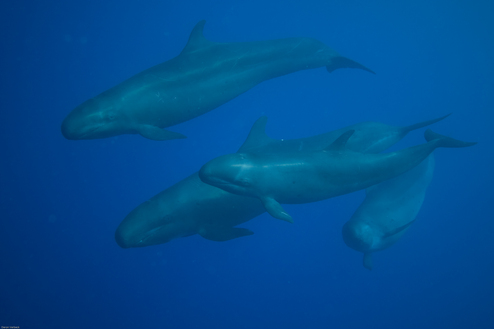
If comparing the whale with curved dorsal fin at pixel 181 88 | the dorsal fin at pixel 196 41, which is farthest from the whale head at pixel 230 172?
the dorsal fin at pixel 196 41

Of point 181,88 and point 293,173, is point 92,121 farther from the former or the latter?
point 293,173

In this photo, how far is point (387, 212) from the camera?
9.84m

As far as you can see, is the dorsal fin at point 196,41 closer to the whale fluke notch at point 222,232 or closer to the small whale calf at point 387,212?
the whale fluke notch at point 222,232

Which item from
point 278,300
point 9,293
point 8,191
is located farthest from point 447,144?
point 9,293

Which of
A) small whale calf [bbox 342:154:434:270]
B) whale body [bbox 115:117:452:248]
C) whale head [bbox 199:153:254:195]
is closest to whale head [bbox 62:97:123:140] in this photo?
whale body [bbox 115:117:452:248]

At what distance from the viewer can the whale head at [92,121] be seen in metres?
6.14

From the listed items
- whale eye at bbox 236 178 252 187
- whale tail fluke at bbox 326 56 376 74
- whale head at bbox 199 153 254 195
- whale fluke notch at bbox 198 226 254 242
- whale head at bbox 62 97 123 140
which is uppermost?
whale tail fluke at bbox 326 56 376 74

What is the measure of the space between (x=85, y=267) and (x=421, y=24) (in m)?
20.3

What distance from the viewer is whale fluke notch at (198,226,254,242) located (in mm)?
6406

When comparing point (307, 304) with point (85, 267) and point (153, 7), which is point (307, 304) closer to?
point (85, 267)

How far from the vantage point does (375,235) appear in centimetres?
980

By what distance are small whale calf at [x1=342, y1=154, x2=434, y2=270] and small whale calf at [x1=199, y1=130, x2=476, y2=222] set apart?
406 cm

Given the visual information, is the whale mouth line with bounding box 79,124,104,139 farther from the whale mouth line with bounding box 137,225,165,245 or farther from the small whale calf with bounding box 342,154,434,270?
the small whale calf with bounding box 342,154,434,270

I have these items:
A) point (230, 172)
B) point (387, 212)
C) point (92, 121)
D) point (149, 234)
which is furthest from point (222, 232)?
point (387, 212)
